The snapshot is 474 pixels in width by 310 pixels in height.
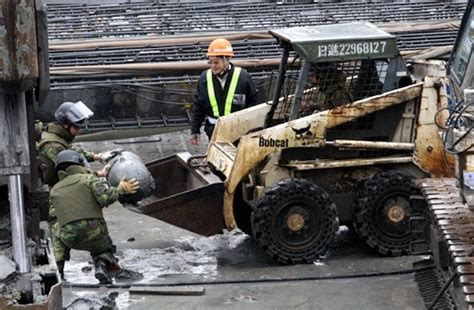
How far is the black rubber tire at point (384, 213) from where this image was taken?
1009 cm

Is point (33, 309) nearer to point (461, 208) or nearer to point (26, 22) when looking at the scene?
point (26, 22)

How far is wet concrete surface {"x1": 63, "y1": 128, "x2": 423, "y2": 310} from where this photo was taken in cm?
909

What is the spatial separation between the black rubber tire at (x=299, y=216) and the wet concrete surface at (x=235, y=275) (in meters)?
0.15

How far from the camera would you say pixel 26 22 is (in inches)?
201

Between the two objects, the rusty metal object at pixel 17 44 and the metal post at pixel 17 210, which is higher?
the rusty metal object at pixel 17 44

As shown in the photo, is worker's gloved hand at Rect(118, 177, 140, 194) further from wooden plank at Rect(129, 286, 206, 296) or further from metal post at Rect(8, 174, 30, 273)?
metal post at Rect(8, 174, 30, 273)

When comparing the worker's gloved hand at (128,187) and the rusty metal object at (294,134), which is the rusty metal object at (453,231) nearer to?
the rusty metal object at (294,134)

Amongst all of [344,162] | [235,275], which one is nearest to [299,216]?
[344,162]

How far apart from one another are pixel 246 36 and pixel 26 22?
1088cm

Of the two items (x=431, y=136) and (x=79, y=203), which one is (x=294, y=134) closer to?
(x=431, y=136)

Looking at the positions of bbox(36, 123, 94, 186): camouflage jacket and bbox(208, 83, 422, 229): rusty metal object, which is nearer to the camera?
bbox(36, 123, 94, 186): camouflage jacket

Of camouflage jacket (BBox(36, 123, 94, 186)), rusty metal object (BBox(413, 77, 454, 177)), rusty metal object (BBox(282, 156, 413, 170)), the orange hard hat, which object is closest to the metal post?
camouflage jacket (BBox(36, 123, 94, 186))

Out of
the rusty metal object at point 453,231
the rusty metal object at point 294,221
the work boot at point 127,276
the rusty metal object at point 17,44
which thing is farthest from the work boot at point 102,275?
the rusty metal object at point 17,44

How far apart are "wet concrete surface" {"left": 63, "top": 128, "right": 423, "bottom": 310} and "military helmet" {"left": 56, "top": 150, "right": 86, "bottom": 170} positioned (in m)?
1.07
